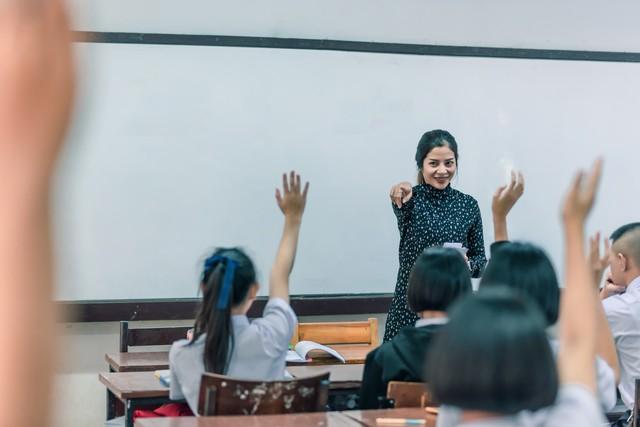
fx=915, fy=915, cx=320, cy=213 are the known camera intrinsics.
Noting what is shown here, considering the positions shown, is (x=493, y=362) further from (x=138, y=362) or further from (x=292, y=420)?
(x=138, y=362)

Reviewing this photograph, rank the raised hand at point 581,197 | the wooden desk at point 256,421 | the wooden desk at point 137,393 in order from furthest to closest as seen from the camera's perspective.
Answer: the wooden desk at point 137,393 → the wooden desk at point 256,421 → the raised hand at point 581,197

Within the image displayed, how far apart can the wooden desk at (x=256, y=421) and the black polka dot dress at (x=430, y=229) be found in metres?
1.64

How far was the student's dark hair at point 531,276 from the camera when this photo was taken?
81.7 inches

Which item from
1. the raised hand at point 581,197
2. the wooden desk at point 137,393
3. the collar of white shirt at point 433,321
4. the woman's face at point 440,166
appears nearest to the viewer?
the raised hand at point 581,197

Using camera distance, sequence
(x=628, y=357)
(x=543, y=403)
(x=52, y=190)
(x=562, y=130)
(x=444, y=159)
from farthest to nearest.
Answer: (x=562, y=130)
(x=444, y=159)
(x=628, y=357)
(x=543, y=403)
(x=52, y=190)

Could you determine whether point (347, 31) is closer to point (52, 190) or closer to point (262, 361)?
point (262, 361)

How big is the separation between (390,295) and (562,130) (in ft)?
4.71

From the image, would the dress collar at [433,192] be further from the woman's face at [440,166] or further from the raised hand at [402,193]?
the raised hand at [402,193]

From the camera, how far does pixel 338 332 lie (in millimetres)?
4320

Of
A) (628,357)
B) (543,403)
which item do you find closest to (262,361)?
(628,357)

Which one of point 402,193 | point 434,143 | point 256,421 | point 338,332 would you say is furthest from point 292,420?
point 434,143

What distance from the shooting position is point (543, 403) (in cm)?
117

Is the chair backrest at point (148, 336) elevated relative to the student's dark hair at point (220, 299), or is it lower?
lower

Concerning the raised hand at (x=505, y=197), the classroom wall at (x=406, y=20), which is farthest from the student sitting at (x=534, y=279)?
the classroom wall at (x=406, y=20)
